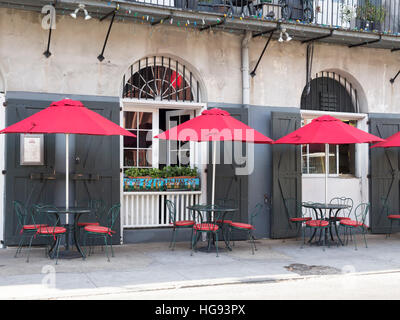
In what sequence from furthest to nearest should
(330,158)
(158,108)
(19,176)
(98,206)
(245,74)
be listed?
(330,158)
(245,74)
(158,108)
(98,206)
(19,176)

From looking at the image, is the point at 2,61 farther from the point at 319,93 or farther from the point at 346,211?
the point at 346,211

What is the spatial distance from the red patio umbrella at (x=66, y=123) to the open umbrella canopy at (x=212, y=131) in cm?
113

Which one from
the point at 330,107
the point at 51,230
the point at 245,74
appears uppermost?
the point at 245,74

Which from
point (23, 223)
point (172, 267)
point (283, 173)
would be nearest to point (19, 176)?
point (23, 223)

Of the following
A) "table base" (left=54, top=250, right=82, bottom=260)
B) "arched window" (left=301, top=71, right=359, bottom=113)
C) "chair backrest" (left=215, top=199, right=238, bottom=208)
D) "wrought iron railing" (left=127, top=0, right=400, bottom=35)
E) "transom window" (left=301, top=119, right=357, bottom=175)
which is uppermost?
"wrought iron railing" (left=127, top=0, right=400, bottom=35)

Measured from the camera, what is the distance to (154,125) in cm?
1116

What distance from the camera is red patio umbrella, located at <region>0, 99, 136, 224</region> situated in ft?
27.0

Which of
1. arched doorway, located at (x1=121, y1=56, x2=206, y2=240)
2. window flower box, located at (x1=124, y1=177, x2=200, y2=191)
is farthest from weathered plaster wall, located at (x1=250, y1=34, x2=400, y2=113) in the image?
window flower box, located at (x1=124, y1=177, x2=200, y2=191)

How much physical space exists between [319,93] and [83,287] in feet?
25.3

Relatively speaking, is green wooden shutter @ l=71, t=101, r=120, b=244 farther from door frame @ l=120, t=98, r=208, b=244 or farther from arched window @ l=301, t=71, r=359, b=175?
arched window @ l=301, t=71, r=359, b=175

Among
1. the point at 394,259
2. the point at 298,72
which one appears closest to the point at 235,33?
the point at 298,72

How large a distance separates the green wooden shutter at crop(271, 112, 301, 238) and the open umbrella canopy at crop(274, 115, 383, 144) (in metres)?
0.58

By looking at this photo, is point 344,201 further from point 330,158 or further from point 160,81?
point 160,81

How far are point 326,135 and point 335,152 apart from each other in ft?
8.29
